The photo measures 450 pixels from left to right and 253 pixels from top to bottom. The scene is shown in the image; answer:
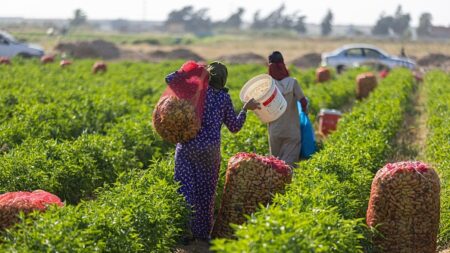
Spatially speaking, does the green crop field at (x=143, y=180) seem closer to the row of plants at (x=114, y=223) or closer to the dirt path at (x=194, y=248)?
the row of plants at (x=114, y=223)

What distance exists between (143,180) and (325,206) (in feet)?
5.63

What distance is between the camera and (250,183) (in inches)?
249

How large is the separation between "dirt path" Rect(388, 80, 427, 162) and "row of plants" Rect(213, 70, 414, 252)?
1.27m

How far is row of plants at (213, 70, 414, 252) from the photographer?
437cm

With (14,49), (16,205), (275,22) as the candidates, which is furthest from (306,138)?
(275,22)

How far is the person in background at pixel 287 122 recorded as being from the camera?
8.19 m

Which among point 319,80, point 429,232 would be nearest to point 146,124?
point 429,232

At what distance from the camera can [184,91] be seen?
6.34 meters

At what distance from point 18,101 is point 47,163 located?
18.1 feet

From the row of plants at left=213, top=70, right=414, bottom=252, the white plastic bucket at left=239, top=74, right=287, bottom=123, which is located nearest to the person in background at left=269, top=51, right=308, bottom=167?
the row of plants at left=213, top=70, right=414, bottom=252

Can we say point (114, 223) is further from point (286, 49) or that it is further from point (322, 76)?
point (286, 49)

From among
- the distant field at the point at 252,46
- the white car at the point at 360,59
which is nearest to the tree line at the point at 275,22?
the distant field at the point at 252,46

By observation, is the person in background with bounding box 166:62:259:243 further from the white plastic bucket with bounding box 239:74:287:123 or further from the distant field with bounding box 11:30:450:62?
the distant field with bounding box 11:30:450:62

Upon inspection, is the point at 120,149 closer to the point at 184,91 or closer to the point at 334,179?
the point at 184,91
